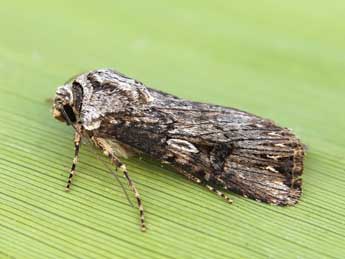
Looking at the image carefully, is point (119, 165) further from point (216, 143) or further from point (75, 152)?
point (216, 143)

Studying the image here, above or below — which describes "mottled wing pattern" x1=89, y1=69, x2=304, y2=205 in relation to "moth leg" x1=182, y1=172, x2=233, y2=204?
above

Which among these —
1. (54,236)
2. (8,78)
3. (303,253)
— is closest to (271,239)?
(303,253)

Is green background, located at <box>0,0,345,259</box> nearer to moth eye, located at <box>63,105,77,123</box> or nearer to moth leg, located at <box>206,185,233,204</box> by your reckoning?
moth leg, located at <box>206,185,233,204</box>

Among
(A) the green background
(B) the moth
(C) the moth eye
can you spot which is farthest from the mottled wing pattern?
(C) the moth eye

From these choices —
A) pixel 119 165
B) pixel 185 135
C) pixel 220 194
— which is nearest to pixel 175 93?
pixel 185 135

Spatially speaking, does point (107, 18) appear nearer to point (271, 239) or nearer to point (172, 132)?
point (172, 132)

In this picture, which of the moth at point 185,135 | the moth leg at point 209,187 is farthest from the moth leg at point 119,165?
the moth leg at point 209,187

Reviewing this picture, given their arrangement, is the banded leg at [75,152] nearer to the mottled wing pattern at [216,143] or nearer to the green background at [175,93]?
the green background at [175,93]

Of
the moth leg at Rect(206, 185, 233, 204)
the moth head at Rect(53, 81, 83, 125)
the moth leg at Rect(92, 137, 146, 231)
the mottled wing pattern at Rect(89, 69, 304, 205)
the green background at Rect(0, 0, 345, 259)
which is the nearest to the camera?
the green background at Rect(0, 0, 345, 259)
